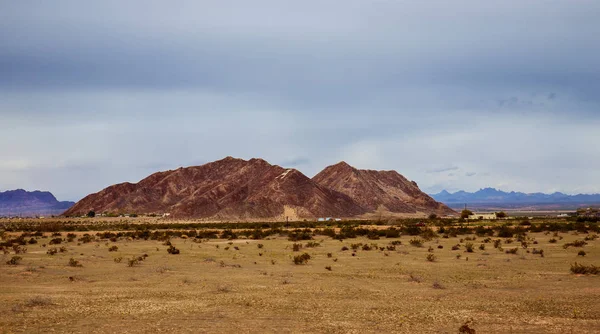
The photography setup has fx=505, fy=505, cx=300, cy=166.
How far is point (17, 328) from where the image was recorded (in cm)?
1349

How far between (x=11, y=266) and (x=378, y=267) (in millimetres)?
19157

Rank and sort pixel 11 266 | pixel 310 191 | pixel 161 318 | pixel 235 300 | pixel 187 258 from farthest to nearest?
pixel 310 191 < pixel 187 258 < pixel 11 266 < pixel 235 300 < pixel 161 318

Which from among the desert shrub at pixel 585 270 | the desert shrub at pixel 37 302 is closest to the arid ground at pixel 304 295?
the desert shrub at pixel 37 302

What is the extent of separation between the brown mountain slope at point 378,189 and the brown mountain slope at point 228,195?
16518 millimetres

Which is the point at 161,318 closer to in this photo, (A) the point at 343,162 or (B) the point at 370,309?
(B) the point at 370,309

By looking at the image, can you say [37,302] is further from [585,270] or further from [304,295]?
[585,270]

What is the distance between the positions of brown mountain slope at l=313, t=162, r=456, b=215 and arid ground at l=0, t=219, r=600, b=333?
123274 millimetres

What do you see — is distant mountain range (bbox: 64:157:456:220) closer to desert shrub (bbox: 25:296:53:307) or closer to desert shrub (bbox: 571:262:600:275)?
desert shrub (bbox: 571:262:600:275)

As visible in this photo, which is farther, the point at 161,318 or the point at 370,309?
the point at 370,309

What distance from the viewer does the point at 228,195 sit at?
450 ft

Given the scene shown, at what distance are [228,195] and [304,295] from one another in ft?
395

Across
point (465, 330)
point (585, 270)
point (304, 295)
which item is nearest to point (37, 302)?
point (304, 295)

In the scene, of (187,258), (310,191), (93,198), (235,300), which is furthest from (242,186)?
(235,300)

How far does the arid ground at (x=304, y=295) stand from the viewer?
14086mm
